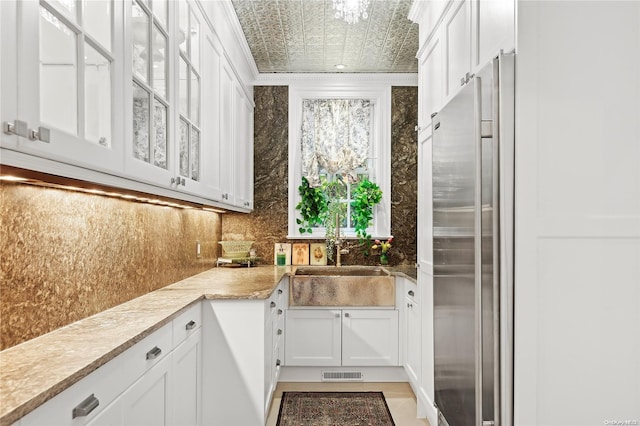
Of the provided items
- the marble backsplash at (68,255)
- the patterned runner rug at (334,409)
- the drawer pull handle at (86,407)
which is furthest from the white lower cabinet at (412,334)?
the drawer pull handle at (86,407)

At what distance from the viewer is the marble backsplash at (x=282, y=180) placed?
4.77 metres

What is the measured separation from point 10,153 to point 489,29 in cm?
170

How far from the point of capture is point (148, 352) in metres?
1.82

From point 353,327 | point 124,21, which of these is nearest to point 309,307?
point 353,327

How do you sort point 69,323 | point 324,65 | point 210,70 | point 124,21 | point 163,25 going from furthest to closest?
1. point 324,65
2. point 210,70
3. point 163,25
4. point 69,323
5. point 124,21

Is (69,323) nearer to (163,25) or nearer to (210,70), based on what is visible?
(163,25)

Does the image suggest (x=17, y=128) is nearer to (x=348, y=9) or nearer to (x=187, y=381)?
(x=187, y=381)

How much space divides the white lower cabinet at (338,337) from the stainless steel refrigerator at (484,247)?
204 centimetres

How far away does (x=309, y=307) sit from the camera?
3986 mm

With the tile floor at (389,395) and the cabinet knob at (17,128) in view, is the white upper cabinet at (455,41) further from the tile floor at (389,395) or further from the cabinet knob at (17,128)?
the tile floor at (389,395)

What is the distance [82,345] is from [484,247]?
1.34 m

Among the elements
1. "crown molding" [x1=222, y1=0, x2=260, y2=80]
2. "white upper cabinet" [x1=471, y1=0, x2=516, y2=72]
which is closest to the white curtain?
"crown molding" [x1=222, y1=0, x2=260, y2=80]

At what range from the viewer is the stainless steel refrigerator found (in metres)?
1.64
